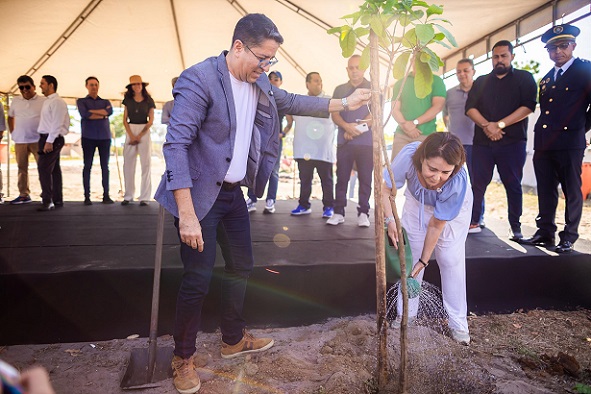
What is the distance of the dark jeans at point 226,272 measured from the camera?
1.86m

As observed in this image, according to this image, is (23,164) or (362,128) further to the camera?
(23,164)

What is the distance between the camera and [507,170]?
3668 millimetres

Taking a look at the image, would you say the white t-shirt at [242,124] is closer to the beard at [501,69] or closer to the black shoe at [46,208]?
the beard at [501,69]

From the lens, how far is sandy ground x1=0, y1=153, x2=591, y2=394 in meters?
2.02

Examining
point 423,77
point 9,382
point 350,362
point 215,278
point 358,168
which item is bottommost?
point 350,362

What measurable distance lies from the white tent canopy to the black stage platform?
240 cm

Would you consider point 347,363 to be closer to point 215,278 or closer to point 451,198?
point 215,278

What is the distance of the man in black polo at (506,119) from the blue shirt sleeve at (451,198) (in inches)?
69.4

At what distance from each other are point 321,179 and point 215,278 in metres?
2.49

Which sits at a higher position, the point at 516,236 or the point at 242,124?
the point at 242,124

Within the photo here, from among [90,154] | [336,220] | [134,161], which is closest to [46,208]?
[90,154]

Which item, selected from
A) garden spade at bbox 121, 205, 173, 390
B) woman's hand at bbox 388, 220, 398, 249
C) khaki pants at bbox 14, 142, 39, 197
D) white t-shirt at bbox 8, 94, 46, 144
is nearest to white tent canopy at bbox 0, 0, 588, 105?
white t-shirt at bbox 8, 94, 46, 144

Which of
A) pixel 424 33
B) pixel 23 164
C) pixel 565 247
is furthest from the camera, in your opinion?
pixel 23 164

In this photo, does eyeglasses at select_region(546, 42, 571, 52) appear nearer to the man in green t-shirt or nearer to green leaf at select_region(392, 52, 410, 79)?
the man in green t-shirt
